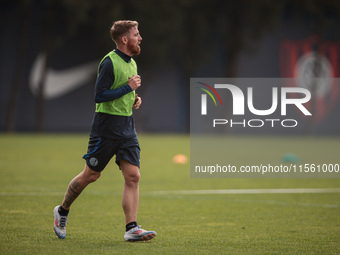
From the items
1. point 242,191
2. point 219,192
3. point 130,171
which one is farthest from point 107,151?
point 242,191

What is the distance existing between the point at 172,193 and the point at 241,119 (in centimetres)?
3047

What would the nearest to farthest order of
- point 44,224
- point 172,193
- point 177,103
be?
point 44,224 → point 172,193 → point 177,103

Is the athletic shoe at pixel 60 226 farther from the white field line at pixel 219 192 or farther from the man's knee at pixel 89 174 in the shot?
the white field line at pixel 219 192

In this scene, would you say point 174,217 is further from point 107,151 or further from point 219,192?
point 219,192

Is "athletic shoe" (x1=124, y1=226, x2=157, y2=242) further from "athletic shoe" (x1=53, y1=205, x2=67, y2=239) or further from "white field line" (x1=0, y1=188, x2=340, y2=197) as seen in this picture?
"white field line" (x1=0, y1=188, x2=340, y2=197)

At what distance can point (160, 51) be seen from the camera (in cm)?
3744

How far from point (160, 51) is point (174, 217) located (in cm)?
2957

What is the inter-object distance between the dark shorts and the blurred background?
27880mm

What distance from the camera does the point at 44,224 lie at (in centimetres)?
761

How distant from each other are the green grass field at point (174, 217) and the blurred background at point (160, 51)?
21.7 metres

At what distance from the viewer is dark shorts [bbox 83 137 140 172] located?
6.47 meters

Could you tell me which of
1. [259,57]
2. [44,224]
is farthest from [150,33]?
[44,224]

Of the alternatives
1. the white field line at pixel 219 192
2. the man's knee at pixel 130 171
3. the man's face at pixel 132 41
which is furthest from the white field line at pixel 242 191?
the man's face at pixel 132 41

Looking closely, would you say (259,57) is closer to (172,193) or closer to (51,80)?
(51,80)
